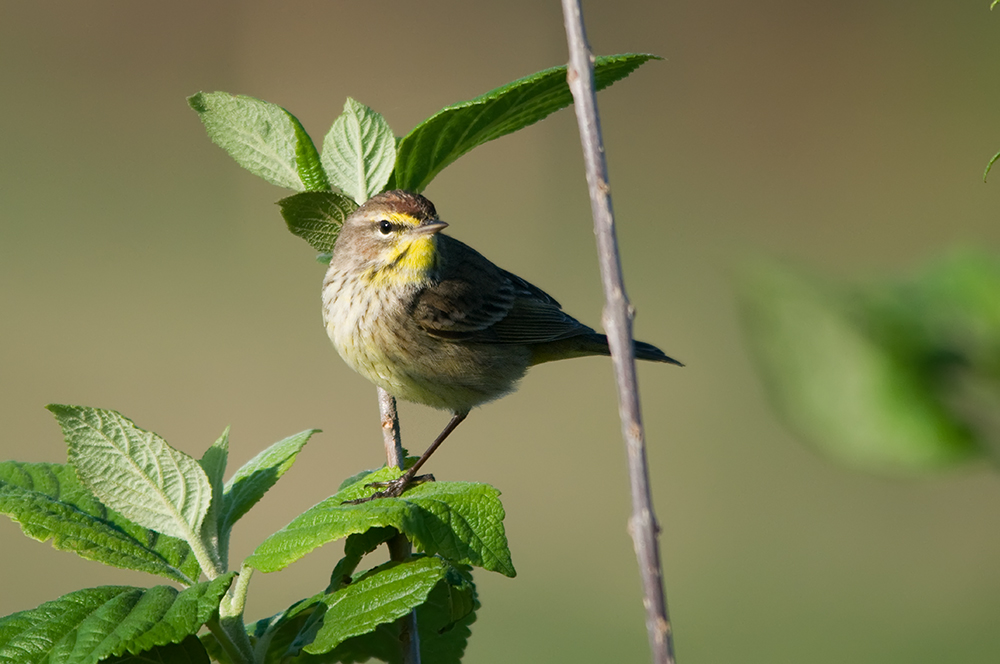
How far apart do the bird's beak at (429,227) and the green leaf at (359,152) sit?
998 millimetres

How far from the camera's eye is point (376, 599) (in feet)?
3.89

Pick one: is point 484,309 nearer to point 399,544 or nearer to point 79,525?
point 399,544

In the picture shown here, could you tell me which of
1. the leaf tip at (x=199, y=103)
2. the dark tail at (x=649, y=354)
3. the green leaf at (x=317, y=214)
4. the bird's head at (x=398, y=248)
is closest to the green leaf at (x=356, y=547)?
the green leaf at (x=317, y=214)

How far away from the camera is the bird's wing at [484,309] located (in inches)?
108

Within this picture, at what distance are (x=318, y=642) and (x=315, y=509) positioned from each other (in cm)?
19

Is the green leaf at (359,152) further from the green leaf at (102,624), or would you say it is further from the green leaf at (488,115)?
the green leaf at (102,624)

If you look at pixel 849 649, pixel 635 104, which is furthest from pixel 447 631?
pixel 635 104

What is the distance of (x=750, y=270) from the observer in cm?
58

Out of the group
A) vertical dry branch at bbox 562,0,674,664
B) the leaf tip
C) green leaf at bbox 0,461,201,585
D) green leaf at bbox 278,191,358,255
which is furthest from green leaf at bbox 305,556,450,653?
the leaf tip

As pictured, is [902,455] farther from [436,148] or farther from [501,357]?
[501,357]

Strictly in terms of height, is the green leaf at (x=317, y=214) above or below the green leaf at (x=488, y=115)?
below

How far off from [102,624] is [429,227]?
1.62m

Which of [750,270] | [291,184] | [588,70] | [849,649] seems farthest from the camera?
[849,649]

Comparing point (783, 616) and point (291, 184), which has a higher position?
point (783, 616)
